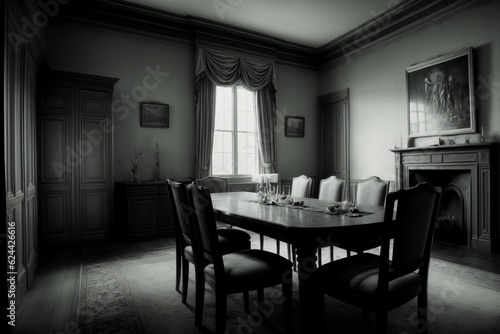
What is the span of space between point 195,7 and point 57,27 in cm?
196

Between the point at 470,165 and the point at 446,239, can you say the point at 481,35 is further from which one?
the point at 446,239

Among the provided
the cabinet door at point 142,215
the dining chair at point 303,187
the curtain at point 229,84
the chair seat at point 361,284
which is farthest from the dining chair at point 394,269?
the curtain at point 229,84

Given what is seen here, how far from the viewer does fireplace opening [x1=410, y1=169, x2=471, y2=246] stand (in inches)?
164

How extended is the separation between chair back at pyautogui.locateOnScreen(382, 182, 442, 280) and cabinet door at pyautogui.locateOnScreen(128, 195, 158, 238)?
3.69m

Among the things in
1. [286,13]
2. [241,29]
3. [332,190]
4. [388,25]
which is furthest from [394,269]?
[241,29]

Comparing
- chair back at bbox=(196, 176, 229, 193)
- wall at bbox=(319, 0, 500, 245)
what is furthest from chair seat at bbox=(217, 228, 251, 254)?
wall at bbox=(319, 0, 500, 245)

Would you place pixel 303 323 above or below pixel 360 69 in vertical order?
below

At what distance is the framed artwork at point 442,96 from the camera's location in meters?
4.14

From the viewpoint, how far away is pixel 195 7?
4758 millimetres

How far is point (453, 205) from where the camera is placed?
14.3 ft

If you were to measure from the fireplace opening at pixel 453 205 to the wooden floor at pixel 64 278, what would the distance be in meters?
0.29

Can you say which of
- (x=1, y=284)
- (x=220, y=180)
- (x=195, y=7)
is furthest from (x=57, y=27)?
(x=1, y=284)

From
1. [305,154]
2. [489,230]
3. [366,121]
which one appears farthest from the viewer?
[305,154]
